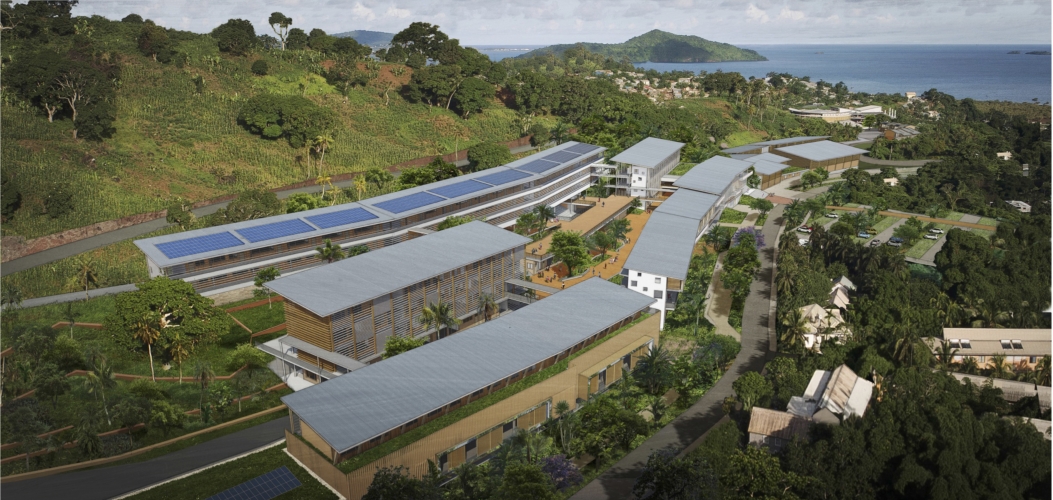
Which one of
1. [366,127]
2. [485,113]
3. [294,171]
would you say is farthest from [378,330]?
[485,113]

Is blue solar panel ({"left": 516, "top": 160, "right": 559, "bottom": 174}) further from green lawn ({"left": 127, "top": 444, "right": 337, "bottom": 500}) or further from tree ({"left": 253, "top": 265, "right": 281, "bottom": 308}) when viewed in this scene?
green lawn ({"left": 127, "top": 444, "right": 337, "bottom": 500})

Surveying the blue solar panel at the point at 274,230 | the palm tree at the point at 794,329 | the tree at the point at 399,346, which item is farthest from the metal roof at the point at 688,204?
the tree at the point at 399,346

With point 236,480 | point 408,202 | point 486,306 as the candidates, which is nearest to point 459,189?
point 408,202

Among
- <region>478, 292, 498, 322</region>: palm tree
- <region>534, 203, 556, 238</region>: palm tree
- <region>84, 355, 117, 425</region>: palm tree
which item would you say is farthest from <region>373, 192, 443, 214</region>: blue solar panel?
<region>84, 355, 117, 425</region>: palm tree

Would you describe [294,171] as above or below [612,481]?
above

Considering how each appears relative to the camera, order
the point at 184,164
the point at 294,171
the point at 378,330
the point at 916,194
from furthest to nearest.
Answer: the point at 916,194 < the point at 294,171 < the point at 184,164 < the point at 378,330

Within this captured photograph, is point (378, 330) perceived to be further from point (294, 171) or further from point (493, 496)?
point (294, 171)

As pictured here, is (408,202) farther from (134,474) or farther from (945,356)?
(945,356)
